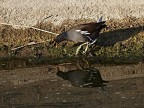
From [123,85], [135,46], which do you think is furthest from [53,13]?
[123,85]

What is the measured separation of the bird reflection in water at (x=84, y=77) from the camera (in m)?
8.83

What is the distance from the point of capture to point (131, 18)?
36.2 feet

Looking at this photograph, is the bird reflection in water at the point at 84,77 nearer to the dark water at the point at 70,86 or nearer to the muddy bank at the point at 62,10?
the dark water at the point at 70,86

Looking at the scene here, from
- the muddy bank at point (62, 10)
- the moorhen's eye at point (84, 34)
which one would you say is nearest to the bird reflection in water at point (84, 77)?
the moorhen's eye at point (84, 34)

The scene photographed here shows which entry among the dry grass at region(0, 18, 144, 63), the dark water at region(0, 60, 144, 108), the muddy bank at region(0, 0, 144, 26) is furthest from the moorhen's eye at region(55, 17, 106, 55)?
the muddy bank at region(0, 0, 144, 26)

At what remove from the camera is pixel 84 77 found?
9.13 meters

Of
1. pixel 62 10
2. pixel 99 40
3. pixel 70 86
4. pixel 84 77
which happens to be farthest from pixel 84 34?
pixel 62 10

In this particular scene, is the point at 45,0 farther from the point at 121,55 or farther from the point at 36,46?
the point at 121,55

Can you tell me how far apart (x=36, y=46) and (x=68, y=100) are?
2.52 m

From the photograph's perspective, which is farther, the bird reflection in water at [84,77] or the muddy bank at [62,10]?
the muddy bank at [62,10]

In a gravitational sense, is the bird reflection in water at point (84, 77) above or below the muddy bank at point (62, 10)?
below

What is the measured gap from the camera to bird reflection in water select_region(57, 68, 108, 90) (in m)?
8.83

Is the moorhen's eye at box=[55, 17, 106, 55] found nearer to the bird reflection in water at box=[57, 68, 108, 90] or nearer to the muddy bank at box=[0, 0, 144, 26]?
the bird reflection in water at box=[57, 68, 108, 90]

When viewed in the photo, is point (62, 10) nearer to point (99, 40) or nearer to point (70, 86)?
point (99, 40)
